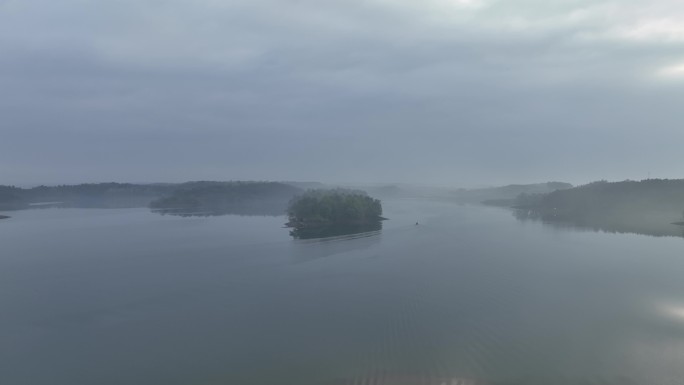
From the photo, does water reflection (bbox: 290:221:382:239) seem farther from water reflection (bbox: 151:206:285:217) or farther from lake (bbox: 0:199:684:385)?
water reflection (bbox: 151:206:285:217)

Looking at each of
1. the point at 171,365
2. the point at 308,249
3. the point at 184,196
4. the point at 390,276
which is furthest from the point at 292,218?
the point at 184,196

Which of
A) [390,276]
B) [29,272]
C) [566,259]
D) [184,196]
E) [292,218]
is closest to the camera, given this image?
[390,276]

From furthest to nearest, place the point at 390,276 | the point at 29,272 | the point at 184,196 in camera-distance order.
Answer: the point at 184,196
the point at 29,272
the point at 390,276

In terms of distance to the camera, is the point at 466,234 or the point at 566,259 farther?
the point at 466,234

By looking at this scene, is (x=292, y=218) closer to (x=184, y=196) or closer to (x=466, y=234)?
(x=466, y=234)

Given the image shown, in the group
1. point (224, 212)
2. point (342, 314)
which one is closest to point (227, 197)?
point (224, 212)

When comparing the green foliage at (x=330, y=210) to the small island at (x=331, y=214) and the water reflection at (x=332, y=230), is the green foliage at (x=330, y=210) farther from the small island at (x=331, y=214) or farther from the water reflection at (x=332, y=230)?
the water reflection at (x=332, y=230)
